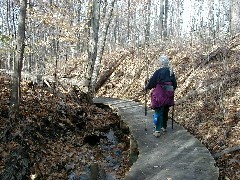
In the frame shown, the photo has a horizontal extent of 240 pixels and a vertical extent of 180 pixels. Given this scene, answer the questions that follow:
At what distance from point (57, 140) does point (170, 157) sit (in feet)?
10.9

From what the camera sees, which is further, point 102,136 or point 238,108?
point 102,136

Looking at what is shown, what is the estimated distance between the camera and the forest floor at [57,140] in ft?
22.5

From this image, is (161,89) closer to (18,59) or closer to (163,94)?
(163,94)

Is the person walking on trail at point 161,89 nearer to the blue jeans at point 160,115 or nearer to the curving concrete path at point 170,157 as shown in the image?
the blue jeans at point 160,115

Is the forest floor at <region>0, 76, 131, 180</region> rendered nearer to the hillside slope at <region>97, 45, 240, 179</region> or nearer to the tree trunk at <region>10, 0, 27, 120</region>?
the tree trunk at <region>10, 0, 27, 120</region>

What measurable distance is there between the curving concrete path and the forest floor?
67 centimetres

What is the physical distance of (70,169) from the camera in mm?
7336

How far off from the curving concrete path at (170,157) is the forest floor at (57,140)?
0.67 m

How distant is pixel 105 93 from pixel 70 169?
11.6 m

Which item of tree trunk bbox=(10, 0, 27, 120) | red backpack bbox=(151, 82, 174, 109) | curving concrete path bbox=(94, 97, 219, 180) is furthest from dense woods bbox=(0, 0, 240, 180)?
red backpack bbox=(151, 82, 174, 109)

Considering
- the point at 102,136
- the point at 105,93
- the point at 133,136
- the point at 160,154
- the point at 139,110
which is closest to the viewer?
the point at 160,154

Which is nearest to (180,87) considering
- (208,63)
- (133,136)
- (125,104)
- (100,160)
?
(208,63)

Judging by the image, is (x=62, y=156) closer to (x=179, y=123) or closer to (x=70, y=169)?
(x=70, y=169)

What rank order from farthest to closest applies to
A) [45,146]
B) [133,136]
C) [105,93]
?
[105,93] → [133,136] → [45,146]
